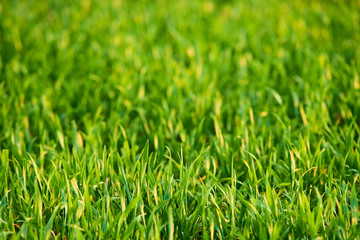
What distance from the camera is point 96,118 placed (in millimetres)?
2246

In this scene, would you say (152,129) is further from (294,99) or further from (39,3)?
(39,3)

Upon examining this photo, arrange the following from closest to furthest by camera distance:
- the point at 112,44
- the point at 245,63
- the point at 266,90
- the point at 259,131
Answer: the point at 259,131 < the point at 266,90 < the point at 245,63 < the point at 112,44

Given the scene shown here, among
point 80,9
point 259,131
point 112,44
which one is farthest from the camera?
point 80,9

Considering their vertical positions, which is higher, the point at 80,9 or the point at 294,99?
the point at 80,9

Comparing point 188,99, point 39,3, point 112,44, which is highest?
point 39,3

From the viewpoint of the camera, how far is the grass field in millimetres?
1528

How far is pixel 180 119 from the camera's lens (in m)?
2.30

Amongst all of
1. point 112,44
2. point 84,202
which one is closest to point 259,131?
point 84,202

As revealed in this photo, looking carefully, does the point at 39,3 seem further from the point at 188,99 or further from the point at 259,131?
the point at 259,131

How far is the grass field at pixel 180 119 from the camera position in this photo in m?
1.53

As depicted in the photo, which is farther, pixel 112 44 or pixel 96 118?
pixel 112 44

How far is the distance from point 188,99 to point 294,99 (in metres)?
0.65

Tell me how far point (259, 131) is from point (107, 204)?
3.38 ft

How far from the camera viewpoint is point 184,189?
5.25ft
